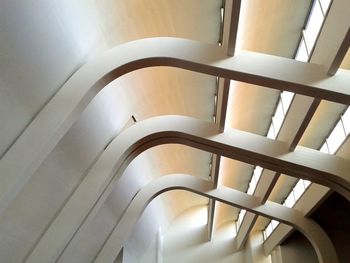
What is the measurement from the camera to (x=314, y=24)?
4.45 metres

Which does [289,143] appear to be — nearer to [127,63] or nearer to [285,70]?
[285,70]

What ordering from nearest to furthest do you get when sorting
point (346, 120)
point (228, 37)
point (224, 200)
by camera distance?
1. point (228, 37)
2. point (346, 120)
3. point (224, 200)

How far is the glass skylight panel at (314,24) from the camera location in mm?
4262

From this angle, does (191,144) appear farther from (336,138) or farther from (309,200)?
(309,200)

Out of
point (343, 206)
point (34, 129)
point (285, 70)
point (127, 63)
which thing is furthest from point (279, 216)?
point (34, 129)

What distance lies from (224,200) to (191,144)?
2.89 m

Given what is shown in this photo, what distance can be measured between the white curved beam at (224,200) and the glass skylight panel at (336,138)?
243 cm

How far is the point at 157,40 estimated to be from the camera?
4.33m

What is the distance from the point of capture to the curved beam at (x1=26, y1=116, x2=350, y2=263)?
5547 mm

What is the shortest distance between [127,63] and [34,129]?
1.29 metres

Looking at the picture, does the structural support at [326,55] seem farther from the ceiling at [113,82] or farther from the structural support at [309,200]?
the structural support at [309,200]

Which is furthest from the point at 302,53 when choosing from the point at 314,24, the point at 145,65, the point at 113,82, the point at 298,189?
the point at 298,189

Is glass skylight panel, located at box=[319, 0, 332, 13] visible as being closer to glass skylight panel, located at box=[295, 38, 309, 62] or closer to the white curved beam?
glass skylight panel, located at box=[295, 38, 309, 62]

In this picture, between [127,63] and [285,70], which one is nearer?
[285,70]
